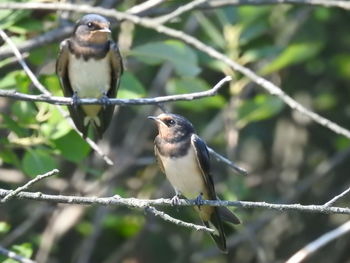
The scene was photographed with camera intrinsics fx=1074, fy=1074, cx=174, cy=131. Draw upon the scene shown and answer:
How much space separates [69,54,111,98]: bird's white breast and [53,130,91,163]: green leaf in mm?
348

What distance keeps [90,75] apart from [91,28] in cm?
23

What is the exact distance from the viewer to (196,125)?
22.4 feet

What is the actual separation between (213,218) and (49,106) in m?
0.96

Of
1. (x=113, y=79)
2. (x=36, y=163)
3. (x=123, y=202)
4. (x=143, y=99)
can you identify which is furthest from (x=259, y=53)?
(x=123, y=202)

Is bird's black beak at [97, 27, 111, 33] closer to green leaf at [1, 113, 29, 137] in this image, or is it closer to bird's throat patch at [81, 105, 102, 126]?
bird's throat patch at [81, 105, 102, 126]

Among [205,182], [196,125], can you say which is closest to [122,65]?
[205,182]

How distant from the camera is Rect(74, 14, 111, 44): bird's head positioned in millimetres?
4738

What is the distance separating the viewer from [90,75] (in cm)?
487

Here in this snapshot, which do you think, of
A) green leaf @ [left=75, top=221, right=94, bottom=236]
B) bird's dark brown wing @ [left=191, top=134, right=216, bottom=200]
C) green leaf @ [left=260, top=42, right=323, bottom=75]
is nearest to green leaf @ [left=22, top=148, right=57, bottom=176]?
bird's dark brown wing @ [left=191, top=134, right=216, bottom=200]

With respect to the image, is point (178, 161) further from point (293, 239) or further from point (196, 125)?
point (293, 239)

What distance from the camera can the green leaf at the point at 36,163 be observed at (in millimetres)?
4324

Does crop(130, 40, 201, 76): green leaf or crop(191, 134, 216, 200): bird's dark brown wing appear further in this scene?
crop(130, 40, 201, 76): green leaf

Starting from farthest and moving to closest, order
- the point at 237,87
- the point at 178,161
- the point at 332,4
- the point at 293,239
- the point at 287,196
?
the point at 293,239, the point at 287,196, the point at 237,87, the point at 178,161, the point at 332,4

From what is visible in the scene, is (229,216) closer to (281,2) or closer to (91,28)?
(281,2)
